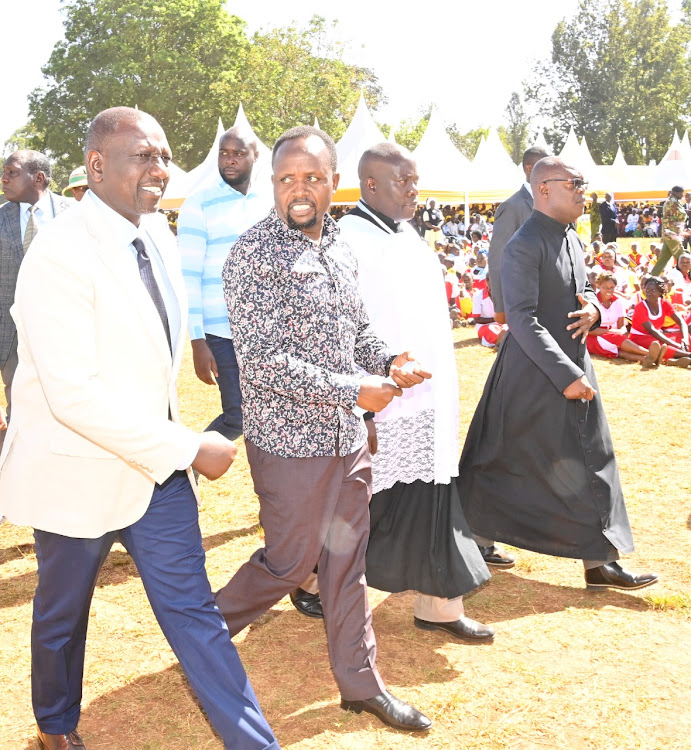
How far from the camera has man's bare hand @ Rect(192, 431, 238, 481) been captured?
2570 millimetres

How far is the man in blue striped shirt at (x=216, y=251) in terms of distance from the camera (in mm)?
5203

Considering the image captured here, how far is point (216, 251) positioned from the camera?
5.23 metres

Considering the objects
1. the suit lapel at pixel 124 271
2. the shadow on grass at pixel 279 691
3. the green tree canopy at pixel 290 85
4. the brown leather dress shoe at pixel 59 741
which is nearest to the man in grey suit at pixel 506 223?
the shadow on grass at pixel 279 691

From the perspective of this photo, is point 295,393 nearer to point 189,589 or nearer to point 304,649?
point 189,589

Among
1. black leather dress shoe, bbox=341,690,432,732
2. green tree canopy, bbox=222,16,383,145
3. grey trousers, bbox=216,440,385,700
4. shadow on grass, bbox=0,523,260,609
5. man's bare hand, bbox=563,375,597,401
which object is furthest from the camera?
green tree canopy, bbox=222,16,383,145

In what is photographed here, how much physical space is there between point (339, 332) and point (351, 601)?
3.14 feet

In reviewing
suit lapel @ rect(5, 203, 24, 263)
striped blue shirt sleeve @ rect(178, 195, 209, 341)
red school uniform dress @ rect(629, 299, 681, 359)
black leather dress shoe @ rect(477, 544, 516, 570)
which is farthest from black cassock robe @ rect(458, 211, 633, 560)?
red school uniform dress @ rect(629, 299, 681, 359)

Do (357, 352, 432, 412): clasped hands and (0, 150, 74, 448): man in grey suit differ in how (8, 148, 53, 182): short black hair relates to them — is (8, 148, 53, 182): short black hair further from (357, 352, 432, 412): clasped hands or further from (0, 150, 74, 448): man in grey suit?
(357, 352, 432, 412): clasped hands

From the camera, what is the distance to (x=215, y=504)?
5.98 m

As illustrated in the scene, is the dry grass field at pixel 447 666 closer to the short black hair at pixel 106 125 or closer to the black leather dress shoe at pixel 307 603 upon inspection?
the black leather dress shoe at pixel 307 603

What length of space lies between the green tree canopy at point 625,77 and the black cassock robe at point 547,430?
237 feet

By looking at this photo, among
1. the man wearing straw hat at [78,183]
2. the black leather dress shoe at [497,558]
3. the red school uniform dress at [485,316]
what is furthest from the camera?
the red school uniform dress at [485,316]

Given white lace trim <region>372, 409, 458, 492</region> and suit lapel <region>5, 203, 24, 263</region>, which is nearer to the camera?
white lace trim <region>372, 409, 458, 492</region>

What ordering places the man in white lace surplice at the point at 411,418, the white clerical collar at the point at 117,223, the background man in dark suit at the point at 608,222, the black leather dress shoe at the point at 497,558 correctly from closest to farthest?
the white clerical collar at the point at 117,223
the man in white lace surplice at the point at 411,418
the black leather dress shoe at the point at 497,558
the background man in dark suit at the point at 608,222
